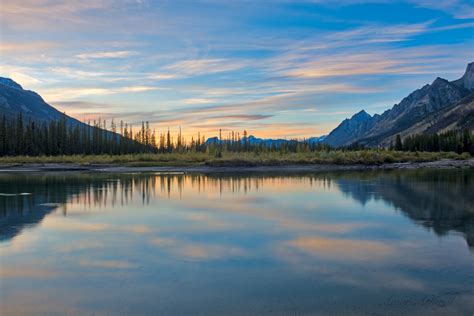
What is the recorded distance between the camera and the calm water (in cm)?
801

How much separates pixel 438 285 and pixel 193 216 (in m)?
11.4

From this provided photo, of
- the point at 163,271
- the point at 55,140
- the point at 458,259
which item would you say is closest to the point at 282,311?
the point at 163,271

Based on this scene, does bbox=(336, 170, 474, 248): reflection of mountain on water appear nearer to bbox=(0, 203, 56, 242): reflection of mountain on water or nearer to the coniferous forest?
bbox=(0, 203, 56, 242): reflection of mountain on water

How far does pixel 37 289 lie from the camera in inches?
351

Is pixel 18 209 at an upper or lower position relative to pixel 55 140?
lower

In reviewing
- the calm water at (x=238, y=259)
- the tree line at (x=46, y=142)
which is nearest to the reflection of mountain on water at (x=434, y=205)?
the calm water at (x=238, y=259)

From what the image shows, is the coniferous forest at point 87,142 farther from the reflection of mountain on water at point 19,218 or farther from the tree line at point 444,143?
the reflection of mountain on water at point 19,218

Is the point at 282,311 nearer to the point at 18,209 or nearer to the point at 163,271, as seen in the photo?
the point at 163,271

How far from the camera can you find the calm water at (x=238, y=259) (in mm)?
8008

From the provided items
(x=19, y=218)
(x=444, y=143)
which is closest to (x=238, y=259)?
(x=19, y=218)

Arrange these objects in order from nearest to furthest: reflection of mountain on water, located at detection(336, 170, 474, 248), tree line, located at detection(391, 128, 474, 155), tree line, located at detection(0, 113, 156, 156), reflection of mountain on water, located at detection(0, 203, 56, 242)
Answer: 1. reflection of mountain on water, located at detection(0, 203, 56, 242)
2. reflection of mountain on water, located at detection(336, 170, 474, 248)
3. tree line, located at detection(0, 113, 156, 156)
4. tree line, located at detection(391, 128, 474, 155)

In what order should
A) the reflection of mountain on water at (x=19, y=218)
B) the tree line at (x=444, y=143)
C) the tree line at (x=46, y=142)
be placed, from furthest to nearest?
1. the tree line at (x=444, y=143)
2. the tree line at (x=46, y=142)
3. the reflection of mountain on water at (x=19, y=218)

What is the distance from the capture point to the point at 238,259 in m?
11.2

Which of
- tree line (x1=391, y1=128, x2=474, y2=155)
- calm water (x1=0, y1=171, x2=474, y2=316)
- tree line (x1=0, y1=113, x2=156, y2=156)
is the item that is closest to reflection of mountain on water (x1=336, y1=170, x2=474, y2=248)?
calm water (x1=0, y1=171, x2=474, y2=316)
